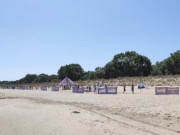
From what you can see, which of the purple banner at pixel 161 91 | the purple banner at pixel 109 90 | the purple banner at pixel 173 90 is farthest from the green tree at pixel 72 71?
the purple banner at pixel 173 90

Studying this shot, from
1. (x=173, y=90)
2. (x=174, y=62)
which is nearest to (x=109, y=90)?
(x=173, y=90)

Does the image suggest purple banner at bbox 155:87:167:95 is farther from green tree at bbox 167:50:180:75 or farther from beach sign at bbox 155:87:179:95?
green tree at bbox 167:50:180:75

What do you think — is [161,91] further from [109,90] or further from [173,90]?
[109,90]

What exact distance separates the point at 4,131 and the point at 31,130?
1038 millimetres

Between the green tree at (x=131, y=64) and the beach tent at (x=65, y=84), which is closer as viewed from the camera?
the beach tent at (x=65, y=84)

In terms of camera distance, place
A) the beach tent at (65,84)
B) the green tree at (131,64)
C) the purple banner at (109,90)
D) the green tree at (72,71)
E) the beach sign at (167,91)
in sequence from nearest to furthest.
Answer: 1. the beach sign at (167,91)
2. the purple banner at (109,90)
3. the beach tent at (65,84)
4. the green tree at (131,64)
5. the green tree at (72,71)

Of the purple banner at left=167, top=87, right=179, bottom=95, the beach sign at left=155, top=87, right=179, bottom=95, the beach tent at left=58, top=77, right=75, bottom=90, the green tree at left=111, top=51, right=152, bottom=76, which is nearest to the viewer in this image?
the purple banner at left=167, top=87, right=179, bottom=95

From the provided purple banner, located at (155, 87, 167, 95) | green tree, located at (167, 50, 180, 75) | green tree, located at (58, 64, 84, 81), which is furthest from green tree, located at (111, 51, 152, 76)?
purple banner, located at (155, 87, 167, 95)

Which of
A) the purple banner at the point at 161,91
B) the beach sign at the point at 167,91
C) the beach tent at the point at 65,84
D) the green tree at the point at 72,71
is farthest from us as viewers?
the green tree at the point at 72,71

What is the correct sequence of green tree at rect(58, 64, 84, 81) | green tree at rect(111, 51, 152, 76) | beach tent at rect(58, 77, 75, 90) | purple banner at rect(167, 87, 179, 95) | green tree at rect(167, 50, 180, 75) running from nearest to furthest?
purple banner at rect(167, 87, 179, 95) < beach tent at rect(58, 77, 75, 90) < green tree at rect(167, 50, 180, 75) < green tree at rect(111, 51, 152, 76) < green tree at rect(58, 64, 84, 81)

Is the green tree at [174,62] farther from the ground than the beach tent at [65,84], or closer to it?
farther from the ground

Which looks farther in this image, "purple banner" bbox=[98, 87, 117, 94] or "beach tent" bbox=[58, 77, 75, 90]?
"beach tent" bbox=[58, 77, 75, 90]

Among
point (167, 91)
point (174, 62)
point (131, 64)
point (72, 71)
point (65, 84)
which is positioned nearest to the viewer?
point (167, 91)

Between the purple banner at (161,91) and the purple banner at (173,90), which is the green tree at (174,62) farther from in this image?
the purple banner at (173,90)
